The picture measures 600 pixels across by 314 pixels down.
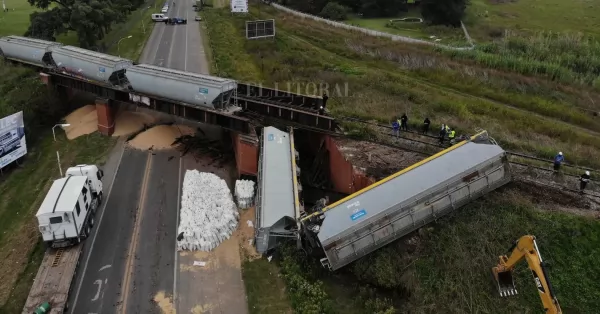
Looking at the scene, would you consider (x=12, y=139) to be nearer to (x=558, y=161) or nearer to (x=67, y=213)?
(x=67, y=213)

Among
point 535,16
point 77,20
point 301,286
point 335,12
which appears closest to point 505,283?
point 301,286

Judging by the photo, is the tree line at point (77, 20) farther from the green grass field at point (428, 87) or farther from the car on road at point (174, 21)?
the car on road at point (174, 21)

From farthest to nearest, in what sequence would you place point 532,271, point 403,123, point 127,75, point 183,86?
point 127,75, point 183,86, point 403,123, point 532,271

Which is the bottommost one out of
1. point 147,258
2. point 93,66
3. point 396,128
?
point 147,258

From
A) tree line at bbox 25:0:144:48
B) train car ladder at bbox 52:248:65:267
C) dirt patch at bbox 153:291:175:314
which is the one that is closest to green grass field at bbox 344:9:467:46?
tree line at bbox 25:0:144:48

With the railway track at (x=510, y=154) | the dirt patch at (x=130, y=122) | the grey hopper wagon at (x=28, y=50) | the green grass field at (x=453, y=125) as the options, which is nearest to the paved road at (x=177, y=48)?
the green grass field at (x=453, y=125)

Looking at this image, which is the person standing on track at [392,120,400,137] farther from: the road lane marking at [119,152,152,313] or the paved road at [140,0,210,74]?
the paved road at [140,0,210,74]
